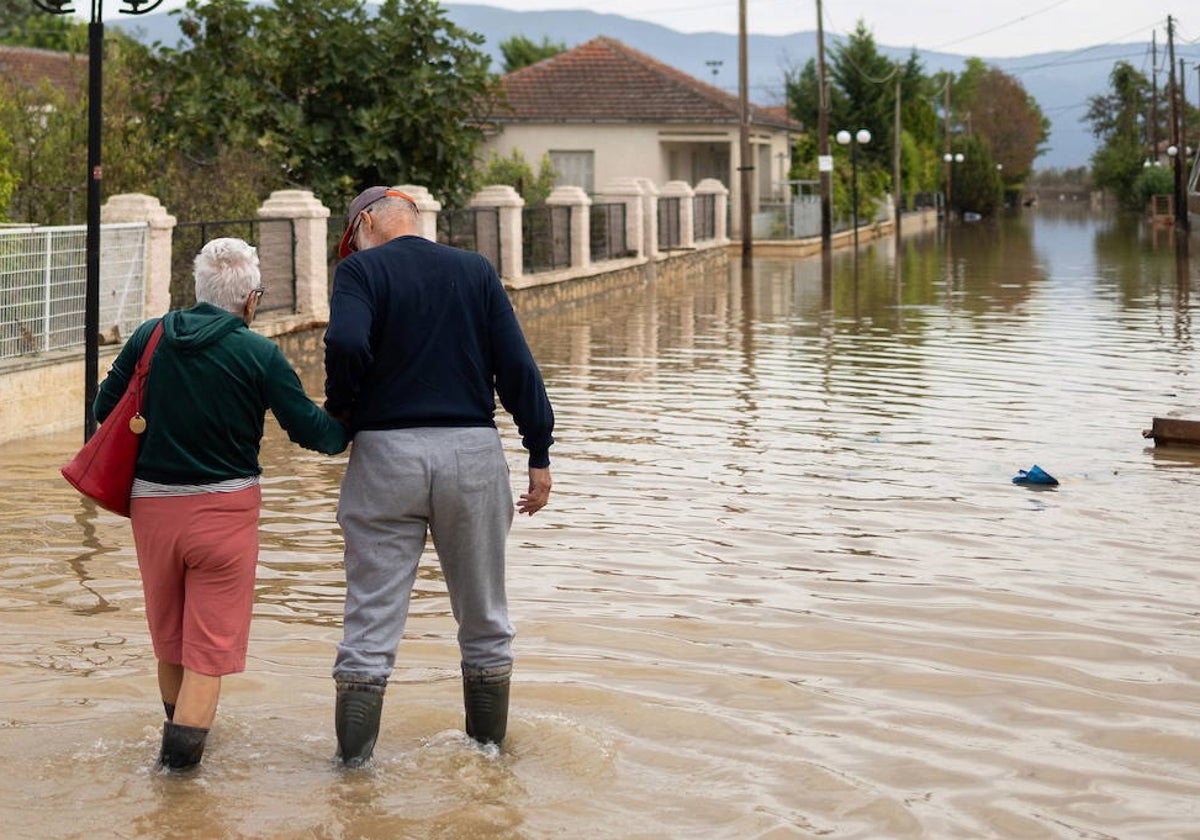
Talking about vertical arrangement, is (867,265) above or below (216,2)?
below

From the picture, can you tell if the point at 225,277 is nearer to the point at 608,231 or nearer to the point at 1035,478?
the point at 1035,478

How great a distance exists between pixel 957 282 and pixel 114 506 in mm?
30409

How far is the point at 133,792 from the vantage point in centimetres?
550

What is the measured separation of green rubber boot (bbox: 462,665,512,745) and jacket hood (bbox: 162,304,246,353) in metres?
1.29

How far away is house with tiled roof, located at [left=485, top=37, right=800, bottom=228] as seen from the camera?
167ft

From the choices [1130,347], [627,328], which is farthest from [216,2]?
[1130,347]

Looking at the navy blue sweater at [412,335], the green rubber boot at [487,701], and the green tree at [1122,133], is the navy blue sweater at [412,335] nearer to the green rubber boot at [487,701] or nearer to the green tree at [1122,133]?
the green rubber boot at [487,701]

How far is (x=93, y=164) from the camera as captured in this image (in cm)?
1144

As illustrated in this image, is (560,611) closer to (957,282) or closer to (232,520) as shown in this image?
(232,520)

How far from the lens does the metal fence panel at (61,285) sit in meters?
13.4

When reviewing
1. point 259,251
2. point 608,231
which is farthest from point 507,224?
point 259,251

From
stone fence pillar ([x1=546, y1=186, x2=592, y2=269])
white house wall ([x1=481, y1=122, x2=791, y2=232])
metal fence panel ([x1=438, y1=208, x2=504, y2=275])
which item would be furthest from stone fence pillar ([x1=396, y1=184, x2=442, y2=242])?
white house wall ([x1=481, y1=122, x2=791, y2=232])

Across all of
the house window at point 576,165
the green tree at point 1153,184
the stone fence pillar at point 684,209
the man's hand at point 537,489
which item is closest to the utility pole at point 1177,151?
the green tree at point 1153,184

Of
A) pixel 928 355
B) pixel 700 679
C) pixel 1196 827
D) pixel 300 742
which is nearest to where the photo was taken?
pixel 1196 827
